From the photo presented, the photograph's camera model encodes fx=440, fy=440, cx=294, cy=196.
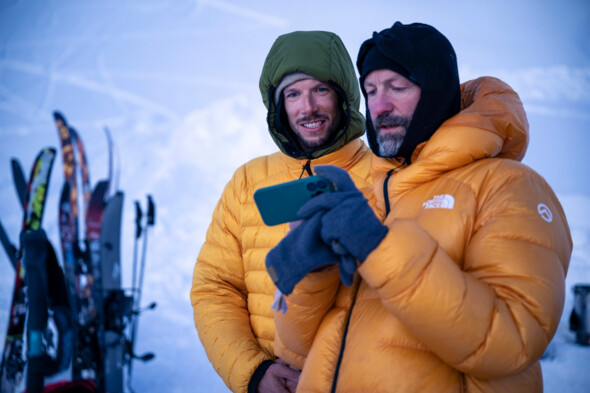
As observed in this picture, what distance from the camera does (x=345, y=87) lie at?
1.56 m

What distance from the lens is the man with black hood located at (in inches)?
26.0

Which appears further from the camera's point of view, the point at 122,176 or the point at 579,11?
the point at 579,11

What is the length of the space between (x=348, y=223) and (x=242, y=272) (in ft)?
2.94

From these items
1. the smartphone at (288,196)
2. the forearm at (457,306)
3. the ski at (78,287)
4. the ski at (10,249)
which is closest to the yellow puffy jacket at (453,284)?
the forearm at (457,306)

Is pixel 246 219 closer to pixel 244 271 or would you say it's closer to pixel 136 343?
pixel 244 271

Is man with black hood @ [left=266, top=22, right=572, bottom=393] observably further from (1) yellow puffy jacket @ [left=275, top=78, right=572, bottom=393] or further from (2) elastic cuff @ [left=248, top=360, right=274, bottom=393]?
(2) elastic cuff @ [left=248, top=360, right=274, bottom=393]

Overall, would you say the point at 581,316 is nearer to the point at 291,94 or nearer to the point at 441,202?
the point at 291,94

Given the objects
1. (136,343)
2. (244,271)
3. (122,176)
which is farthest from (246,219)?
(122,176)

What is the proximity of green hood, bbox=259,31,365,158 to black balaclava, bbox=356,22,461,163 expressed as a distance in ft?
1.47

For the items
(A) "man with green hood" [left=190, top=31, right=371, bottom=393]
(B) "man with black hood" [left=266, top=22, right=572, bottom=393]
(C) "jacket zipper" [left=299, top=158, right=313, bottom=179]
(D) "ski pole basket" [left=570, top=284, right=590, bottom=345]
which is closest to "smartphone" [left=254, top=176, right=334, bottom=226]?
(B) "man with black hood" [left=266, top=22, right=572, bottom=393]

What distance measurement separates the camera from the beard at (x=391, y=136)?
1026 mm

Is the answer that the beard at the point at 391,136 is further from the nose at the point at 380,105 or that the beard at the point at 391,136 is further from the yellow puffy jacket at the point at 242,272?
the yellow puffy jacket at the point at 242,272

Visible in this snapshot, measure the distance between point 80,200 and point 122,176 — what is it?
224 cm

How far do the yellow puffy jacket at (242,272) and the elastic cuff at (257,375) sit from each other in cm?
2
